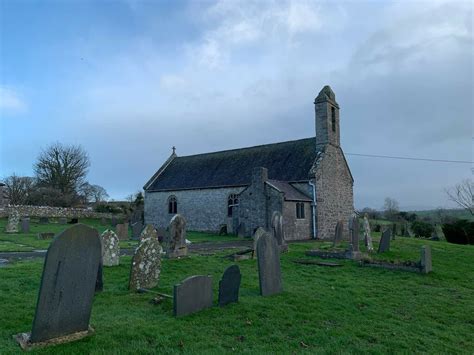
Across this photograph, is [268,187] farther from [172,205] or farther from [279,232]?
[172,205]

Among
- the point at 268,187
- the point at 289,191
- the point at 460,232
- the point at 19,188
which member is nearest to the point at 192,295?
the point at 268,187

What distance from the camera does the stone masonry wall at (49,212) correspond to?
3734cm

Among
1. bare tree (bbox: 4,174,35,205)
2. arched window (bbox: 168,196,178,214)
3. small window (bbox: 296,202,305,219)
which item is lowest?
Result: small window (bbox: 296,202,305,219)

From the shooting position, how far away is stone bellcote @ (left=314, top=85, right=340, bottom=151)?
89.8 ft

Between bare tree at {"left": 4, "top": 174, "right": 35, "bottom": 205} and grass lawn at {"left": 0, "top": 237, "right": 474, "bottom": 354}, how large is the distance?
43122 millimetres

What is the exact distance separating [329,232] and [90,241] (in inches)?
936

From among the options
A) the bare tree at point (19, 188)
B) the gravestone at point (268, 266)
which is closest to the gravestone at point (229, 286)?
the gravestone at point (268, 266)

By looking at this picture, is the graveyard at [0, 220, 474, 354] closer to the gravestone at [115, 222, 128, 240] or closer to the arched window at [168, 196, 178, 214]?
the gravestone at [115, 222, 128, 240]

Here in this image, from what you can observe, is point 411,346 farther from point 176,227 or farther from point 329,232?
point 329,232

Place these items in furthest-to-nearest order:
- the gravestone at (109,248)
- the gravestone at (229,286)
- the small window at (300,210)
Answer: the small window at (300,210) < the gravestone at (109,248) < the gravestone at (229,286)

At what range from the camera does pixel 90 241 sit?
528cm

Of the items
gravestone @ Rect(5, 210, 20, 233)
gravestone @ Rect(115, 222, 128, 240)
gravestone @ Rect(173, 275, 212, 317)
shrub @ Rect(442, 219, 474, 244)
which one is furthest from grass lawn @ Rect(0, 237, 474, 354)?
shrub @ Rect(442, 219, 474, 244)

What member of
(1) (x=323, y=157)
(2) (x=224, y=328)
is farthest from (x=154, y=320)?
(1) (x=323, y=157)

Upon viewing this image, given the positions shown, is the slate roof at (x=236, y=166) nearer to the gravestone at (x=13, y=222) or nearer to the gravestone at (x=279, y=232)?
the gravestone at (x=279, y=232)
